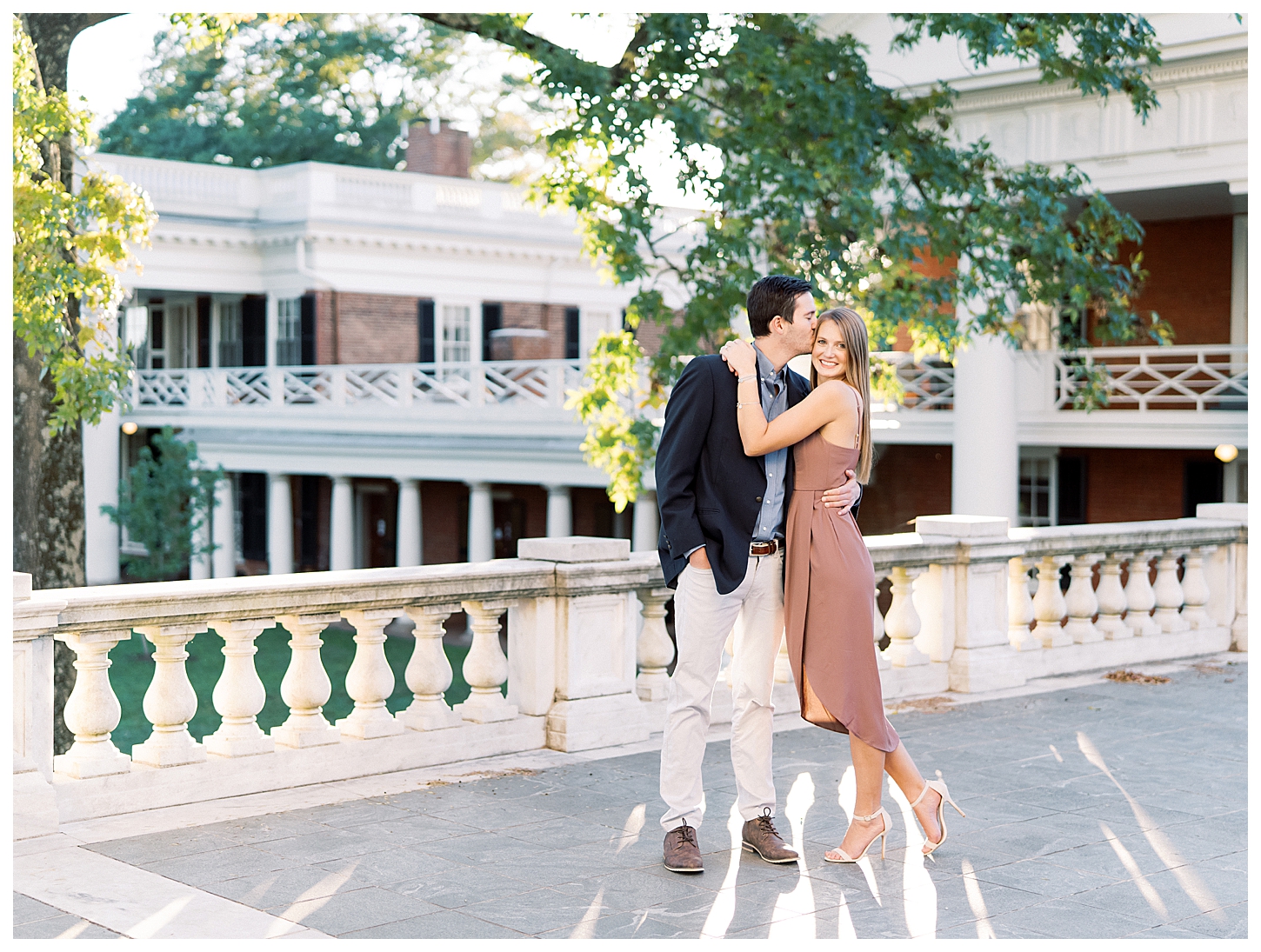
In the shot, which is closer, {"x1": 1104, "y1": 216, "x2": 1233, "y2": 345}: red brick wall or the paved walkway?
the paved walkway

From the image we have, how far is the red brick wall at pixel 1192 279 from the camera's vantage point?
22.9 meters

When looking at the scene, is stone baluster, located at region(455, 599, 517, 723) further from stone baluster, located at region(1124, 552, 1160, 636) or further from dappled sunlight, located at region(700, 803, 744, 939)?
stone baluster, located at region(1124, 552, 1160, 636)

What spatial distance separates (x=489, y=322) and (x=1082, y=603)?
25.1m

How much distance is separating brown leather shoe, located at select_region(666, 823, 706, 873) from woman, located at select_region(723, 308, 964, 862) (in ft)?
1.52

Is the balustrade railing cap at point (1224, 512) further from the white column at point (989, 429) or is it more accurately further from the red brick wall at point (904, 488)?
the red brick wall at point (904, 488)

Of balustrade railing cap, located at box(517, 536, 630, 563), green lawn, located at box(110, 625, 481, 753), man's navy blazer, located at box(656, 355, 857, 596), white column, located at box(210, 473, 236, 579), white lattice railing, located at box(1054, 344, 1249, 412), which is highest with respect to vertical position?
white lattice railing, located at box(1054, 344, 1249, 412)

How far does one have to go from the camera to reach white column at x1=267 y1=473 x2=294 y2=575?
3188cm

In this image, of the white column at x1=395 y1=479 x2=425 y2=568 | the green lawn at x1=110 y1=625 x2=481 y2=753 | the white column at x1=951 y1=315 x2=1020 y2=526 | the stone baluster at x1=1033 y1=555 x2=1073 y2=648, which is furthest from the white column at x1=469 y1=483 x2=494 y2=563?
the stone baluster at x1=1033 y1=555 x2=1073 y2=648

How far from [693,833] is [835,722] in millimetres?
633

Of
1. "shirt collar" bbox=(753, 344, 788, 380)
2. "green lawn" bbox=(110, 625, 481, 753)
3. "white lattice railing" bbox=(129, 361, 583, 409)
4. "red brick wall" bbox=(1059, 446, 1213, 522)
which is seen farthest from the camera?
"white lattice railing" bbox=(129, 361, 583, 409)

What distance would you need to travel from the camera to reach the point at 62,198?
991 centimetres

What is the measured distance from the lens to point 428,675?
718 cm

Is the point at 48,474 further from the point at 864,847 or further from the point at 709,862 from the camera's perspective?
the point at 864,847
